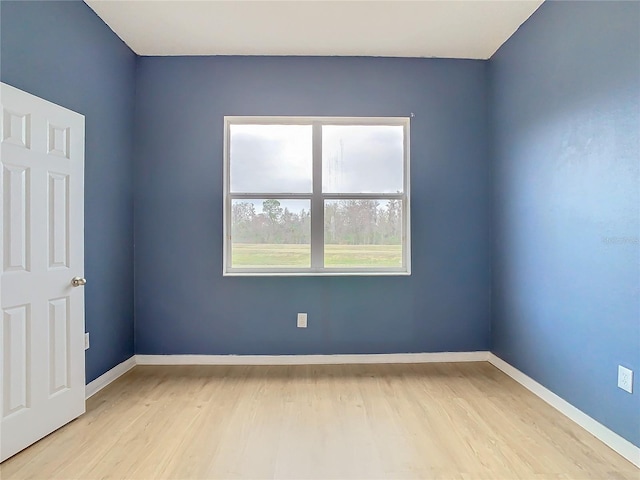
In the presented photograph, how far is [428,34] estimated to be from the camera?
298cm

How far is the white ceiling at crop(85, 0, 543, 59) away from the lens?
2.62m

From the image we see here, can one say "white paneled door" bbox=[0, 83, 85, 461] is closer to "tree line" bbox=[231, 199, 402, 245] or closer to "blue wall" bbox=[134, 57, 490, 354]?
"blue wall" bbox=[134, 57, 490, 354]

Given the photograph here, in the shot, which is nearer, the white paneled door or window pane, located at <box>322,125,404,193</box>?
the white paneled door

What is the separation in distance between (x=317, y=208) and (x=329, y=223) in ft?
0.59

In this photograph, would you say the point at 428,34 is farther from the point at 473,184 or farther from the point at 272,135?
the point at 272,135

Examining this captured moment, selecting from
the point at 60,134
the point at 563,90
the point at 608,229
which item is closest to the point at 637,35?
the point at 563,90

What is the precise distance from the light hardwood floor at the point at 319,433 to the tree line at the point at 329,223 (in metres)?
1.21

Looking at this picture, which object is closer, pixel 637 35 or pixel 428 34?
pixel 637 35

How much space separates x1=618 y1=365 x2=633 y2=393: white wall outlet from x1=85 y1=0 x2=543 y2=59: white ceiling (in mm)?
2466

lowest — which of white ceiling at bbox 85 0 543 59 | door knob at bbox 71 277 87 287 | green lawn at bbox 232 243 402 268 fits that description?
door knob at bbox 71 277 87 287

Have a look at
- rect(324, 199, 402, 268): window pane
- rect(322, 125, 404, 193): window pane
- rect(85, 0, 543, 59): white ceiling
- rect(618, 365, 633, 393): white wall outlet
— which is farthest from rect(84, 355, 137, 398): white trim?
rect(618, 365, 633, 393): white wall outlet

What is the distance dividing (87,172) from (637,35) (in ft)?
11.3

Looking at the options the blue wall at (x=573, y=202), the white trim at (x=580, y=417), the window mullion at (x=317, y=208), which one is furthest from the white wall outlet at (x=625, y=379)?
the window mullion at (x=317, y=208)

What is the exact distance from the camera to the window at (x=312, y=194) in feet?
11.2
